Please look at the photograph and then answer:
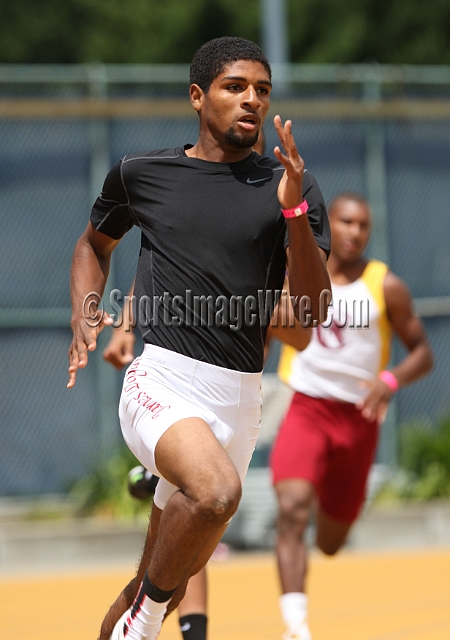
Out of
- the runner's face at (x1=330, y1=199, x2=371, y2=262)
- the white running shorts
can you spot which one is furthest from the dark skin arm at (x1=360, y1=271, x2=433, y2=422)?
the white running shorts

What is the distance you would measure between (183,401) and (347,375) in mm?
2932

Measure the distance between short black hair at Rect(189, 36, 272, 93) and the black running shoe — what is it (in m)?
1.93

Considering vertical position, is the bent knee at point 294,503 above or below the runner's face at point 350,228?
below

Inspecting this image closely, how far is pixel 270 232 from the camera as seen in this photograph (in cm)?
442

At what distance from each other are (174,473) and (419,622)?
10.7 feet

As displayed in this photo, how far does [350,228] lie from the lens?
7238 millimetres

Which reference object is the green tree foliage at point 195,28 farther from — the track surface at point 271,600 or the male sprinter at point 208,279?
the male sprinter at point 208,279

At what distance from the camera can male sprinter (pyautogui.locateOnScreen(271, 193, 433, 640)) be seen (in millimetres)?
6887

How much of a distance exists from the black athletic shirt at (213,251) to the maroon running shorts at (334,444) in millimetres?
2307

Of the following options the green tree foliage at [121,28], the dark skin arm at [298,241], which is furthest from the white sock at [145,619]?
the green tree foliage at [121,28]

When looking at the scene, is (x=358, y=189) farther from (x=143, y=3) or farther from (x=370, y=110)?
(x=143, y=3)

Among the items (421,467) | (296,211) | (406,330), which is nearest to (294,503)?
(406,330)

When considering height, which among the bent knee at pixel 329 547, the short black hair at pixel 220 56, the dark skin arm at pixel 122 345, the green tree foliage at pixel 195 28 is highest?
the green tree foliage at pixel 195 28

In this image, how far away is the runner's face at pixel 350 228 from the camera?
7.23 meters
